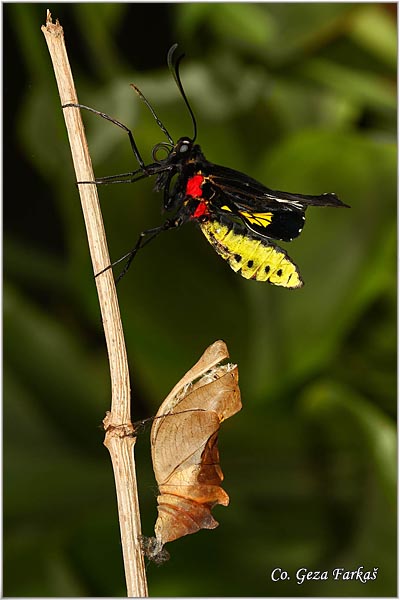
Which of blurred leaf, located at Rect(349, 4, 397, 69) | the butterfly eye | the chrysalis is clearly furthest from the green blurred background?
the chrysalis

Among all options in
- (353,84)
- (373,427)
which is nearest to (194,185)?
(373,427)

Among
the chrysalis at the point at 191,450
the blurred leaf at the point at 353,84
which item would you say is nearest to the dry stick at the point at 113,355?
the chrysalis at the point at 191,450

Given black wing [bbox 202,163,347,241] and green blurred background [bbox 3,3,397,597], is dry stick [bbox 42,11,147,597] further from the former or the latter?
green blurred background [bbox 3,3,397,597]

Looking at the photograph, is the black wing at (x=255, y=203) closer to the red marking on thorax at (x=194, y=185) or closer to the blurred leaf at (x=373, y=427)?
the red marking on thorax at (x=194, y=185)

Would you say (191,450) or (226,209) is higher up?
(226,209)

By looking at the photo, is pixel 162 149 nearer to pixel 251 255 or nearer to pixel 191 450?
pixel 251 255
